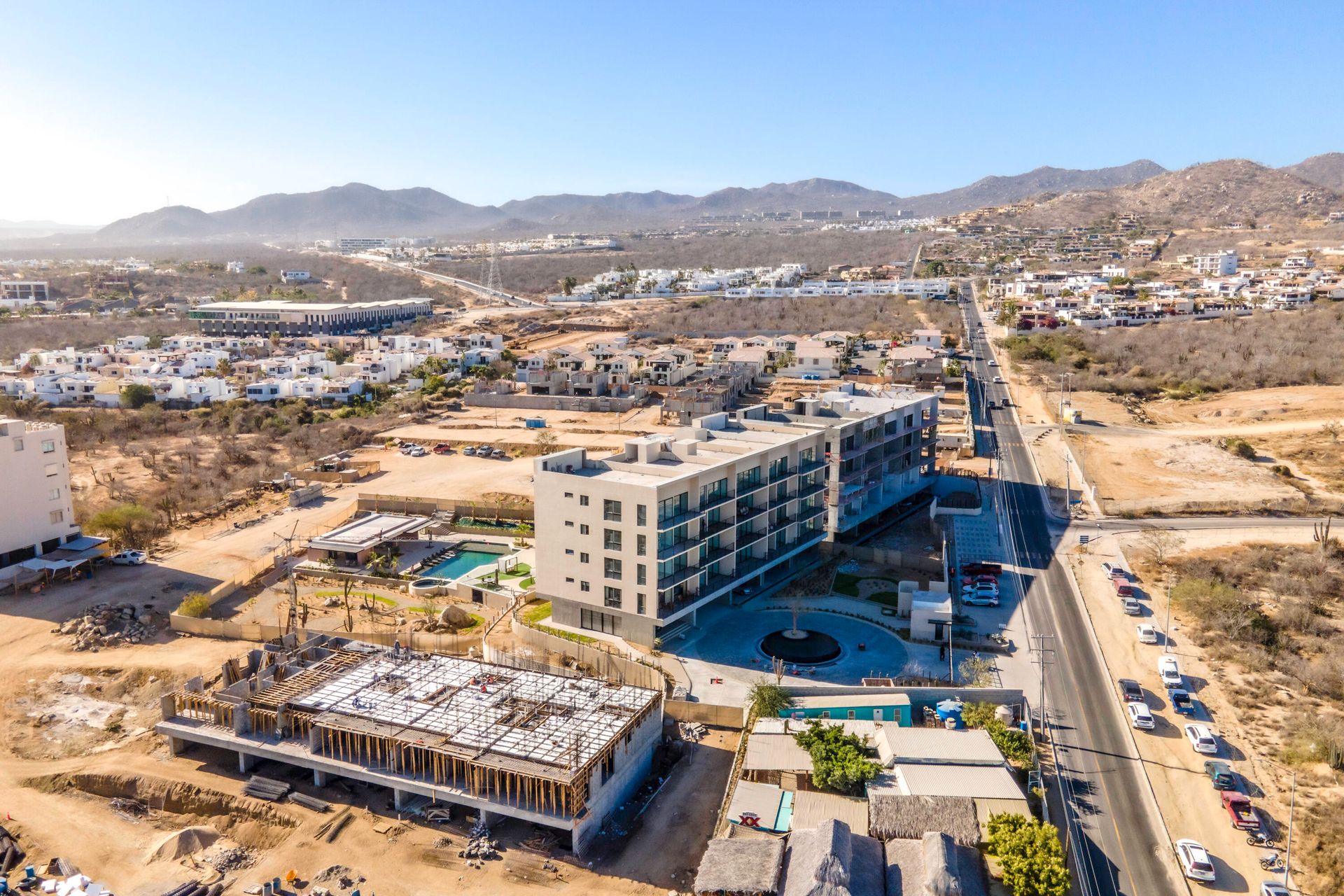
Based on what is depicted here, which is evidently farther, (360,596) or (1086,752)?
(360,596)

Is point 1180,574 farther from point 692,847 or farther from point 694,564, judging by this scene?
point 692,847

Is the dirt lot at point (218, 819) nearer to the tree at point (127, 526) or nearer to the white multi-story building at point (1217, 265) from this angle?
the tree at point (127, 526)

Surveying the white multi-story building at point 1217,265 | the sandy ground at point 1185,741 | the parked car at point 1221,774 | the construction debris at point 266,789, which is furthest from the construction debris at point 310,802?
the white multi-story building at point 1217,265

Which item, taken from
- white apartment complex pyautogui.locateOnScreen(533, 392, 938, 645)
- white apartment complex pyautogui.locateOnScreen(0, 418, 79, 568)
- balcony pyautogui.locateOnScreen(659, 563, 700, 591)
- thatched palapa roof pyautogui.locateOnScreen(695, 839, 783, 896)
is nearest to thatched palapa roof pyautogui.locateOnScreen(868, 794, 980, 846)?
thatched palapa roof pyautogui.locateOnScreen(695, 839, 783, 896)

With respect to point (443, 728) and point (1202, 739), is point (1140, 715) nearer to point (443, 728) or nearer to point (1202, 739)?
point (1202, 739)

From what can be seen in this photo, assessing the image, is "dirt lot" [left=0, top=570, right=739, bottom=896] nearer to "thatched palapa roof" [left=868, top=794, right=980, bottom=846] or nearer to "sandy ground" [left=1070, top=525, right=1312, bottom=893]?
"thatched palapa roof" [left=868, top=794, right=980, bottom=846]

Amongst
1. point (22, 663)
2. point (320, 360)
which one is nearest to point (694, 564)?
point (22, 663)

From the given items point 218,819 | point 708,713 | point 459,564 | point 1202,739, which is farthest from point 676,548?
point 1202,739
